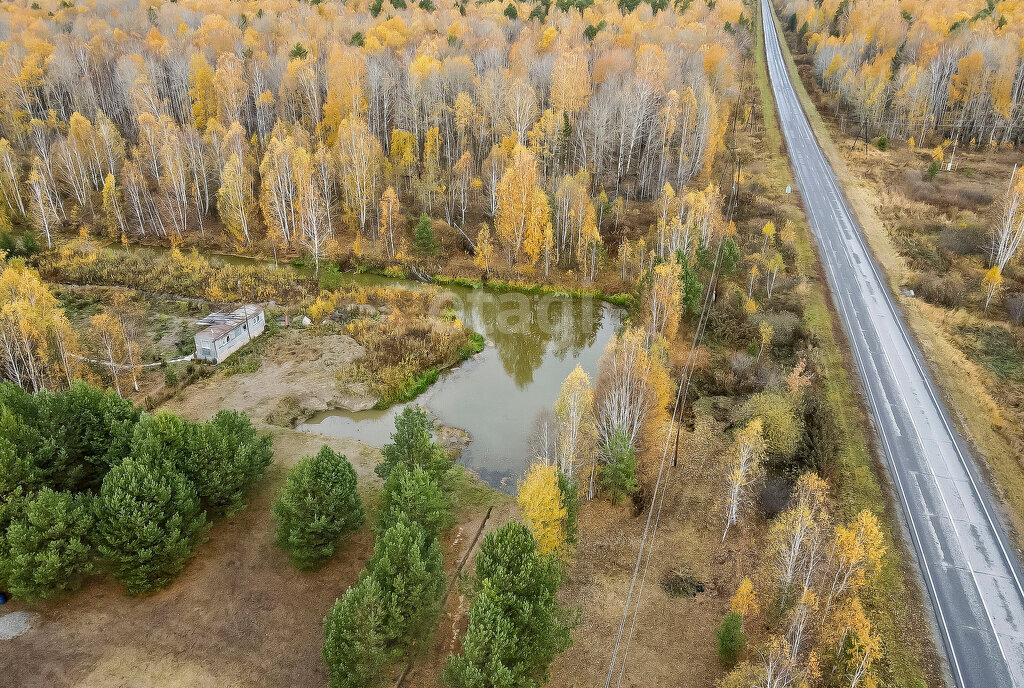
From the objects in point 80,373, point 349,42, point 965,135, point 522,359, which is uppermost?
point 349,42

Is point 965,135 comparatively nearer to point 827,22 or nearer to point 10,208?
point 827,22

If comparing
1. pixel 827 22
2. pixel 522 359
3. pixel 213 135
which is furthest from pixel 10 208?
pixel 827 22

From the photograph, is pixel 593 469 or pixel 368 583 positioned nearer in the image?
pixel 368 583

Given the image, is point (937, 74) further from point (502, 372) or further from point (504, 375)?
point (504, 375)

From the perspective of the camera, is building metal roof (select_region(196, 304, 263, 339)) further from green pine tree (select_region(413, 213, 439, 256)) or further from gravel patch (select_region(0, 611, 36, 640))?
gravel patch (select_region(0, 611, 36, 640))

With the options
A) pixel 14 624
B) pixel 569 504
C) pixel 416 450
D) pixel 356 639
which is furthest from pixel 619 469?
pixel 14 624
